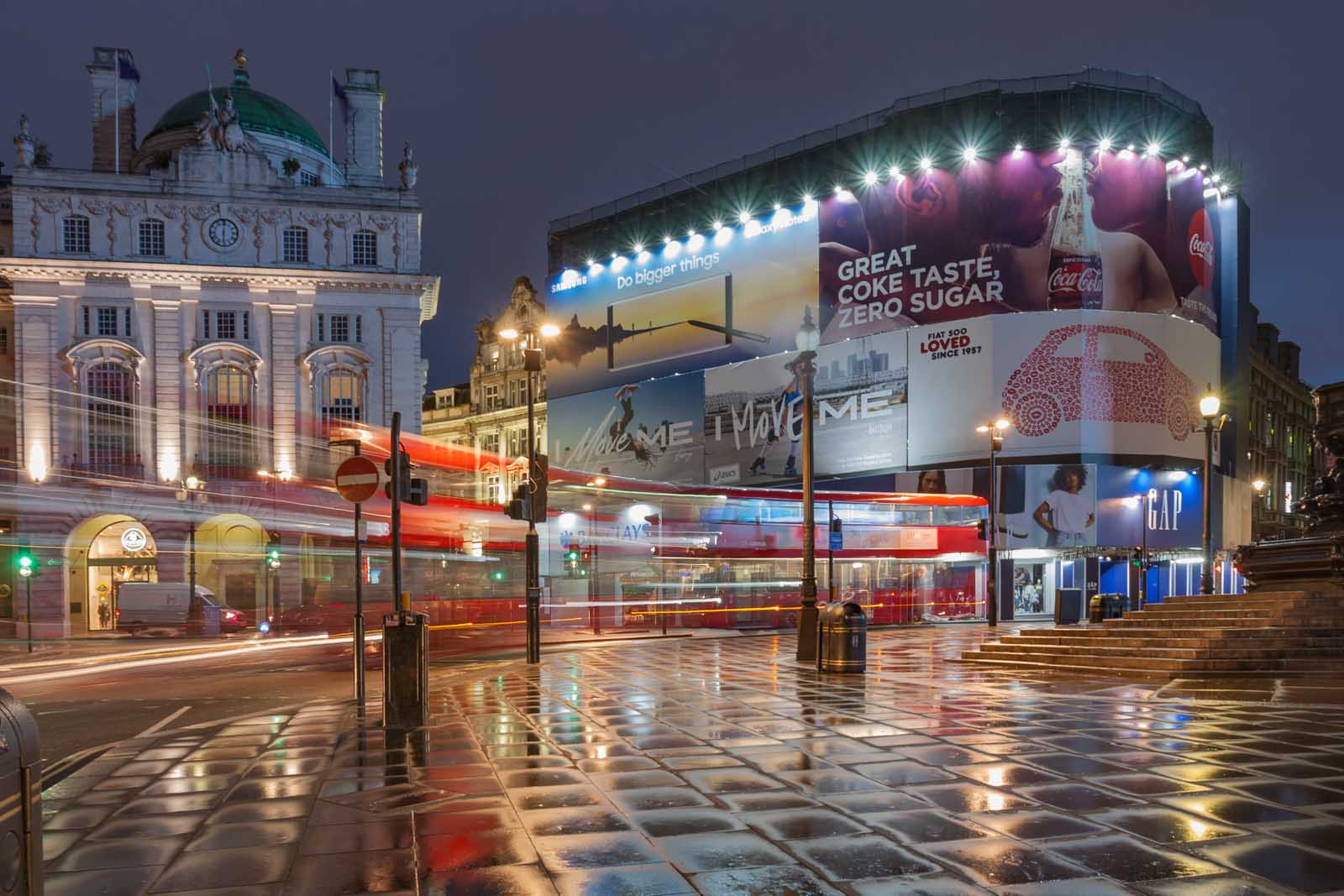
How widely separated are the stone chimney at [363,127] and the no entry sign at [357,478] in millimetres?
50846

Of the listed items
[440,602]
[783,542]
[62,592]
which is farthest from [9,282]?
[783,542]

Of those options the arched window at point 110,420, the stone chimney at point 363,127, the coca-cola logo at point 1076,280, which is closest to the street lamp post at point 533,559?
the coca-cola logo at point 1076,280

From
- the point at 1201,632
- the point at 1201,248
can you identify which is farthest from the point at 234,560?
the point at 1201,248

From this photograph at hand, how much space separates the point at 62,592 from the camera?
52.5 meters

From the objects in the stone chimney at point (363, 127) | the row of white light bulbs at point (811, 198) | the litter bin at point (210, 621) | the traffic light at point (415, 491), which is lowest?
the litter bin at point (210, 621)

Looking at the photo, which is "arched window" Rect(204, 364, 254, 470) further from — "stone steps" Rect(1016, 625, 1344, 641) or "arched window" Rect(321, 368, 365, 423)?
"stone steps" Rect(1016, 625, 1344, 641)

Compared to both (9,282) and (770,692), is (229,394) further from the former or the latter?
(770,692)

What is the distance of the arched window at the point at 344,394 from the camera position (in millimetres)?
55812

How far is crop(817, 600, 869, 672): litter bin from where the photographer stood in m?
17.0

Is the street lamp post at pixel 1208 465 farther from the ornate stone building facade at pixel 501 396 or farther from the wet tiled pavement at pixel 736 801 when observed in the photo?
the ornate stone building facade at pixel 501 396

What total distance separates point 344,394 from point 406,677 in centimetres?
4721

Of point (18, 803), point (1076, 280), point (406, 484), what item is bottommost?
point (18, 803)

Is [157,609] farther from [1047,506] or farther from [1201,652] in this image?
[1047,506]

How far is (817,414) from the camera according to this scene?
56781mm
